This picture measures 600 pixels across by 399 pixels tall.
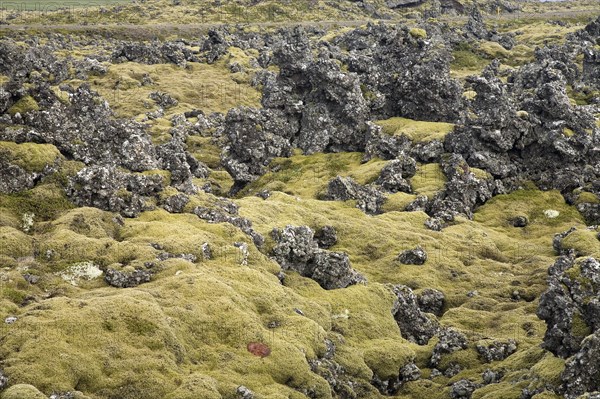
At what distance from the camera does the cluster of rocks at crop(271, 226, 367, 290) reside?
4816 cm

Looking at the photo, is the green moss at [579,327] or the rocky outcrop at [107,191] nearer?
the green moss at [579,327]

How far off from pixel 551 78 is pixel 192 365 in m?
95.1

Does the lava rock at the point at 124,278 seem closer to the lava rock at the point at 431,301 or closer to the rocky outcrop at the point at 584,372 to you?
the lava rock at the point at 431,301

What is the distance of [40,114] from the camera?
172 ft

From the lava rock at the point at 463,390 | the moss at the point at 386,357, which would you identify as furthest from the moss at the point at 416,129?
the lava rock at the point at 463,390

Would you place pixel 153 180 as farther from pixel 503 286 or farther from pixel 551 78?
pixel 551 78

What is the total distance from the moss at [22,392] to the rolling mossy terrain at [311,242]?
0.10 metres

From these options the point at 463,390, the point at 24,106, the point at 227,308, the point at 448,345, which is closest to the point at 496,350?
the point at 448,345

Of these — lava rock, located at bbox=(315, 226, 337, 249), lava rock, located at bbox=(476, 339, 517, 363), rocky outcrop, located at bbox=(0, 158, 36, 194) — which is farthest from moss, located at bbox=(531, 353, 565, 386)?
rocky outcrop, located at bbox=(0, 158, 36, 194)

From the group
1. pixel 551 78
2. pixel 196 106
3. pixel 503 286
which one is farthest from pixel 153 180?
pixel 551 78

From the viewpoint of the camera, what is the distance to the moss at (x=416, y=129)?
279 ft

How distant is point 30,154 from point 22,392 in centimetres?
2533

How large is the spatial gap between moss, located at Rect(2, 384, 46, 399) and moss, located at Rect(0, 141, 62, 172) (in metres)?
23.2

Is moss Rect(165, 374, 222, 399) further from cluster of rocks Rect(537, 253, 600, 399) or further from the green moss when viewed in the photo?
the green moss
